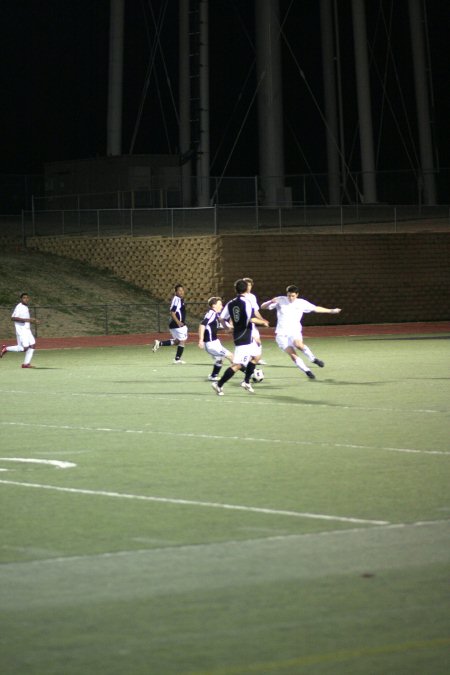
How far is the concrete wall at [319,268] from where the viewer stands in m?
50.2

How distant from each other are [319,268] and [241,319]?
95.0ft

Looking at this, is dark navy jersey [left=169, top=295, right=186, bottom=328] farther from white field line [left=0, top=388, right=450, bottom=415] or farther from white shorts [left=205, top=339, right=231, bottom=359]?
white field line [left=0, top=388, right=450, bottom=415]

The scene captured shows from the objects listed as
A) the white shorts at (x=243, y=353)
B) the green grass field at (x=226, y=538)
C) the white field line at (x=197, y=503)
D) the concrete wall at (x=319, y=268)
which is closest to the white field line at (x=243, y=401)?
the green grass field at (x=226, y=538)

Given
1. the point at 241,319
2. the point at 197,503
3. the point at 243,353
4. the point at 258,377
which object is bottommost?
the point at 197,503

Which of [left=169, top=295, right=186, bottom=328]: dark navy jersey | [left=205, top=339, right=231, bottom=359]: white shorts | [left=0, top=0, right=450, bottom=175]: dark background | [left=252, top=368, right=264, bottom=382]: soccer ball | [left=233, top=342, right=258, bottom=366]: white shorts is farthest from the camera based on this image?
[left=0, top=0, right=450, bottom=175]: dark background

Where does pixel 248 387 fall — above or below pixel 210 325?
below

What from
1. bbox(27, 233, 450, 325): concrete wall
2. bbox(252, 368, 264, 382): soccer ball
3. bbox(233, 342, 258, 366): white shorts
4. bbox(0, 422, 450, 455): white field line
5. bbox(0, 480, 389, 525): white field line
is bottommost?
bbox(0, 480, 389, 525): white field line

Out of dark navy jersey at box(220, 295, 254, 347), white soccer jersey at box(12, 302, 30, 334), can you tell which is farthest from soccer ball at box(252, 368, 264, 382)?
white soccer jersey at box(12, 302, 30, 334)

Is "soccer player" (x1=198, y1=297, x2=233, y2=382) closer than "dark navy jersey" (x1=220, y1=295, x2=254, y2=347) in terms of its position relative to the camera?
No

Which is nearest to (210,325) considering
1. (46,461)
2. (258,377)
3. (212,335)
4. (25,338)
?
(212,335)

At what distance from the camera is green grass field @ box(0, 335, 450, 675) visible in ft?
23.1

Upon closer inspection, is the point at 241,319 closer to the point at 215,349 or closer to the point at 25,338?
the point at 215,349

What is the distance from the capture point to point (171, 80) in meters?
67.1

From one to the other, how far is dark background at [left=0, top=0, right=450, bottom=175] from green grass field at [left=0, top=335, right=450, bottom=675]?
4771cm
